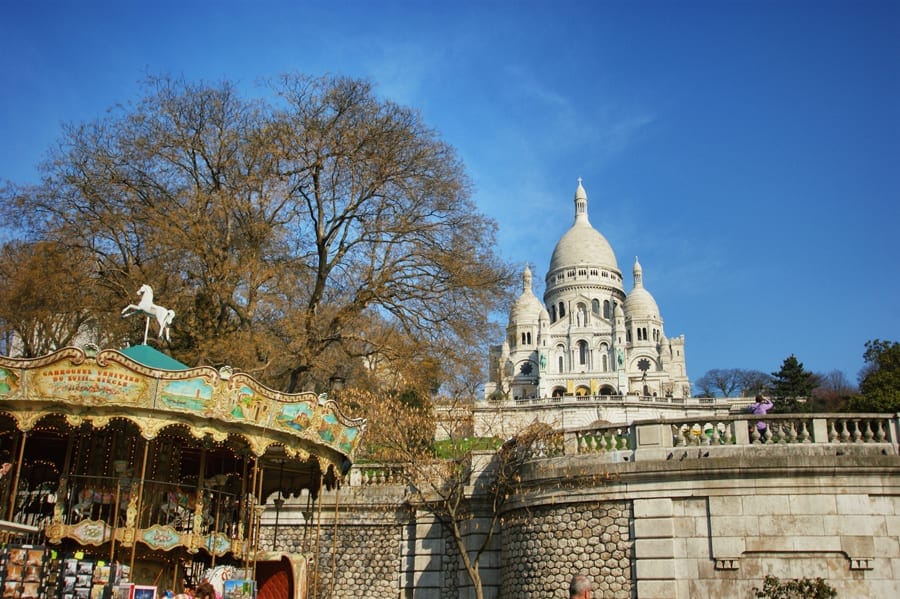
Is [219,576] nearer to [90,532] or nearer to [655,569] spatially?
[90,532]

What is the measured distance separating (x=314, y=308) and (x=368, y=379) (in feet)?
8.25

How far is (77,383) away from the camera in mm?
14078

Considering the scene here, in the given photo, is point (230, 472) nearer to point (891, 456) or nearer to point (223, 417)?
point (223, 417)

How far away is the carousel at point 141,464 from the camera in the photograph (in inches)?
554

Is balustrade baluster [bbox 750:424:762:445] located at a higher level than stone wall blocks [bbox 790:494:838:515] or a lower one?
higher

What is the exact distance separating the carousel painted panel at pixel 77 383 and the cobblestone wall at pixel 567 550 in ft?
28.1

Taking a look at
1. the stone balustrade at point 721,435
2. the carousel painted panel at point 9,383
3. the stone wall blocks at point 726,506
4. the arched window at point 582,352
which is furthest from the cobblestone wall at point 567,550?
the arched window at point 582,352

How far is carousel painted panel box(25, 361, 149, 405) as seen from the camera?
14.1 metres

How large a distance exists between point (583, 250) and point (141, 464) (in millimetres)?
112480

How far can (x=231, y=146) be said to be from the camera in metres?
25.0

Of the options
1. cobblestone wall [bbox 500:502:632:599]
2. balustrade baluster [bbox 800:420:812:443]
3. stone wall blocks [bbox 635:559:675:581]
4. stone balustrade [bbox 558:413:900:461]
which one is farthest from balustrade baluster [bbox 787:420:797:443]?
cobblestone wall [bbox 500:502:632:599]

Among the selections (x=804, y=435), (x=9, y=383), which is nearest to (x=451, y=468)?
(x=804, y=435)

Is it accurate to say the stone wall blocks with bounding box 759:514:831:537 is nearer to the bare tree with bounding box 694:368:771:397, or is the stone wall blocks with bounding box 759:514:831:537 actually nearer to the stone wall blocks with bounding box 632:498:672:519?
the stone wall blocks with bounding box 632:498:672:519

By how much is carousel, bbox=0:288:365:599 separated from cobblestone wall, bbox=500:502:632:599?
403 centimetres
